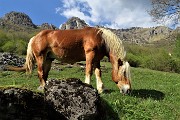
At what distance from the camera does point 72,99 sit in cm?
1121

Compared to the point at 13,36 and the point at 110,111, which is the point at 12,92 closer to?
the point at 110,111

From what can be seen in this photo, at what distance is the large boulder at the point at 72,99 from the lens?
11.0m

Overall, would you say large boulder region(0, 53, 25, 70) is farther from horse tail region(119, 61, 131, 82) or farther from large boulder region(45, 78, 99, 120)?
large boulder region(45, 78, 99, 120)

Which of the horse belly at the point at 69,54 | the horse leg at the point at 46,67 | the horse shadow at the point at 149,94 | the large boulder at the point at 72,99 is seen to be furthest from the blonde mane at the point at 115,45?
the large boulder at the point at 72,99

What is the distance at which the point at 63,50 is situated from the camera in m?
15.4

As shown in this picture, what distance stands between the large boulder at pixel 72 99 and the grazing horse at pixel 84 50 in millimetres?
3095

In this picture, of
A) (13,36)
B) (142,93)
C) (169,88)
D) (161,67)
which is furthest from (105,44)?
(13,36)

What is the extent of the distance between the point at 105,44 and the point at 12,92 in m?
6.09

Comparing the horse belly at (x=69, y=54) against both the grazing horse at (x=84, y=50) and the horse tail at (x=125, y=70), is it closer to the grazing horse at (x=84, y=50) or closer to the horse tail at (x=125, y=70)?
the grazing horse at (x=84, y=50)

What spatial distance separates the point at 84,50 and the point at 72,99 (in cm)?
423

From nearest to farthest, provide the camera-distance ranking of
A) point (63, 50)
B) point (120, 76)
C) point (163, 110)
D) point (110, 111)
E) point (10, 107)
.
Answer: point (10, 107) → point (110, 111) → point (163, 110) → point (120, 76) → point (63, 50)

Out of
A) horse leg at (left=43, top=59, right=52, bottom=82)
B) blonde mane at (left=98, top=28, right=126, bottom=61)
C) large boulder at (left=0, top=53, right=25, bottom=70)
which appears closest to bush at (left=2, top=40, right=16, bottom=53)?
large boulder at (left=0, top=53, right=25, bottom=70)

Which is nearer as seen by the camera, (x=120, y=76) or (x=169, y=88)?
(x=120, y=76)

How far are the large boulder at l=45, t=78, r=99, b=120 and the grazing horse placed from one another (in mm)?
3095
